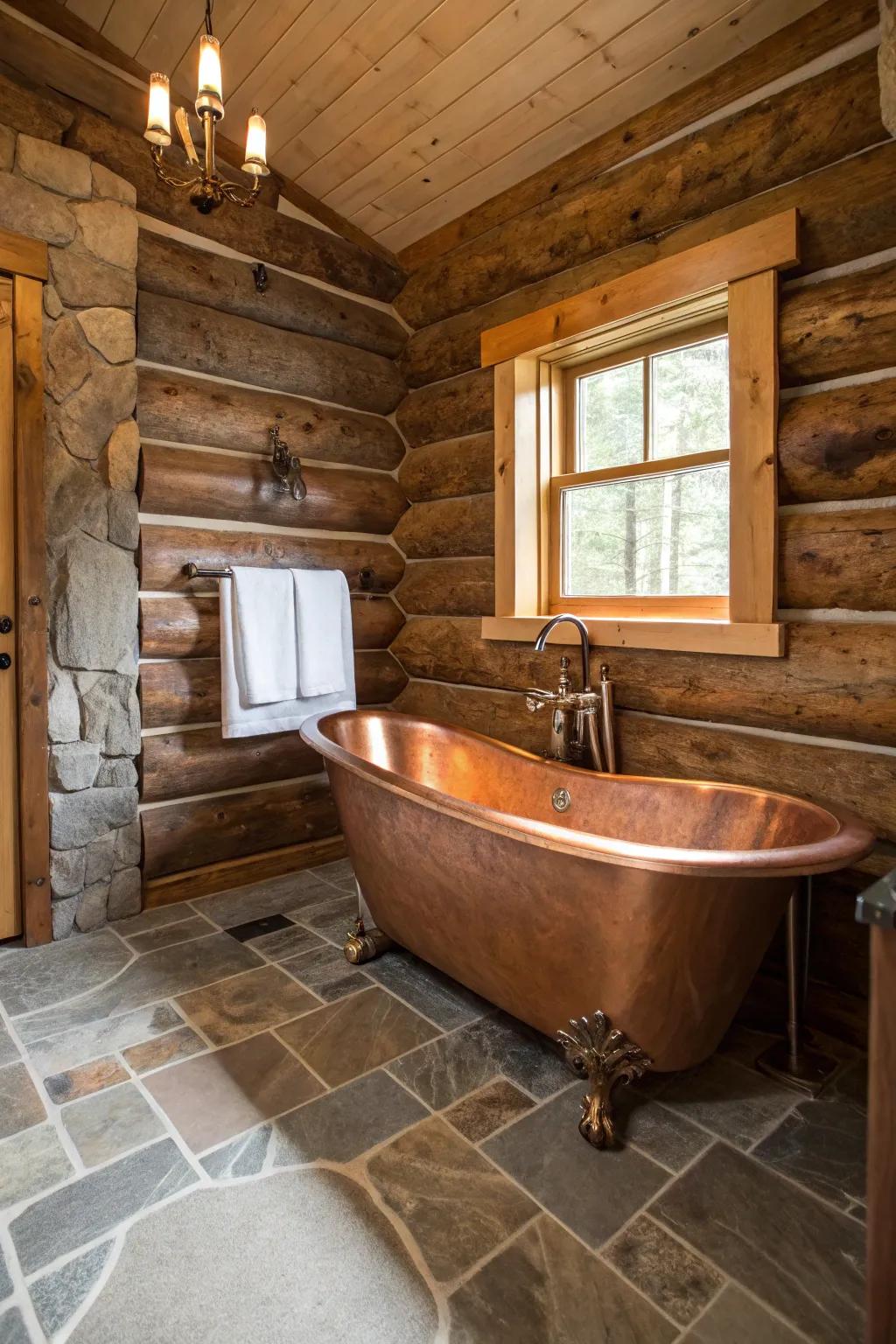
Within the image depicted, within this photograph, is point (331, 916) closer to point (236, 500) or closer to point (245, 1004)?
point (245, 1004)

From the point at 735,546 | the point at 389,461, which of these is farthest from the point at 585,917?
the point at 389,461

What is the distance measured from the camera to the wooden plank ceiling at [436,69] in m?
2.13

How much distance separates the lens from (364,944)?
2.33 m

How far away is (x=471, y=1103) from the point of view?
66.4 inches

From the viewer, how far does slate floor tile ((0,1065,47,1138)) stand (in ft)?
5.32

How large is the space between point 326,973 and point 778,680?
1.57 m

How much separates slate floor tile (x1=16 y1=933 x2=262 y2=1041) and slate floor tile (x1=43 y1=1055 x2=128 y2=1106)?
208mm

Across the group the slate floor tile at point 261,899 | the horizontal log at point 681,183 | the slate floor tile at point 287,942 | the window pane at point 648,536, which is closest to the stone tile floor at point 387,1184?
the slate floor tile at point 287,942

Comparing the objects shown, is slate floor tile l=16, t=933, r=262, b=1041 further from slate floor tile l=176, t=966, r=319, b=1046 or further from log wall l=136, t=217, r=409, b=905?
log wall l=136, t=217, r=409, b=905

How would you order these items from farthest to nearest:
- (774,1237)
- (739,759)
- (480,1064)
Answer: (739,759) → (480,1064) → (774,1237)

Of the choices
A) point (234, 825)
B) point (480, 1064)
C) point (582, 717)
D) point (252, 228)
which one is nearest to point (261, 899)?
point (234, 825)

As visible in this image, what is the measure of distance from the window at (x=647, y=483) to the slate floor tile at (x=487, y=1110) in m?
1.46

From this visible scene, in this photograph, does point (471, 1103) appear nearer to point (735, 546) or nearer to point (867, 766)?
point (867, 766)

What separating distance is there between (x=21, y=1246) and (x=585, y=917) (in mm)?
1166
